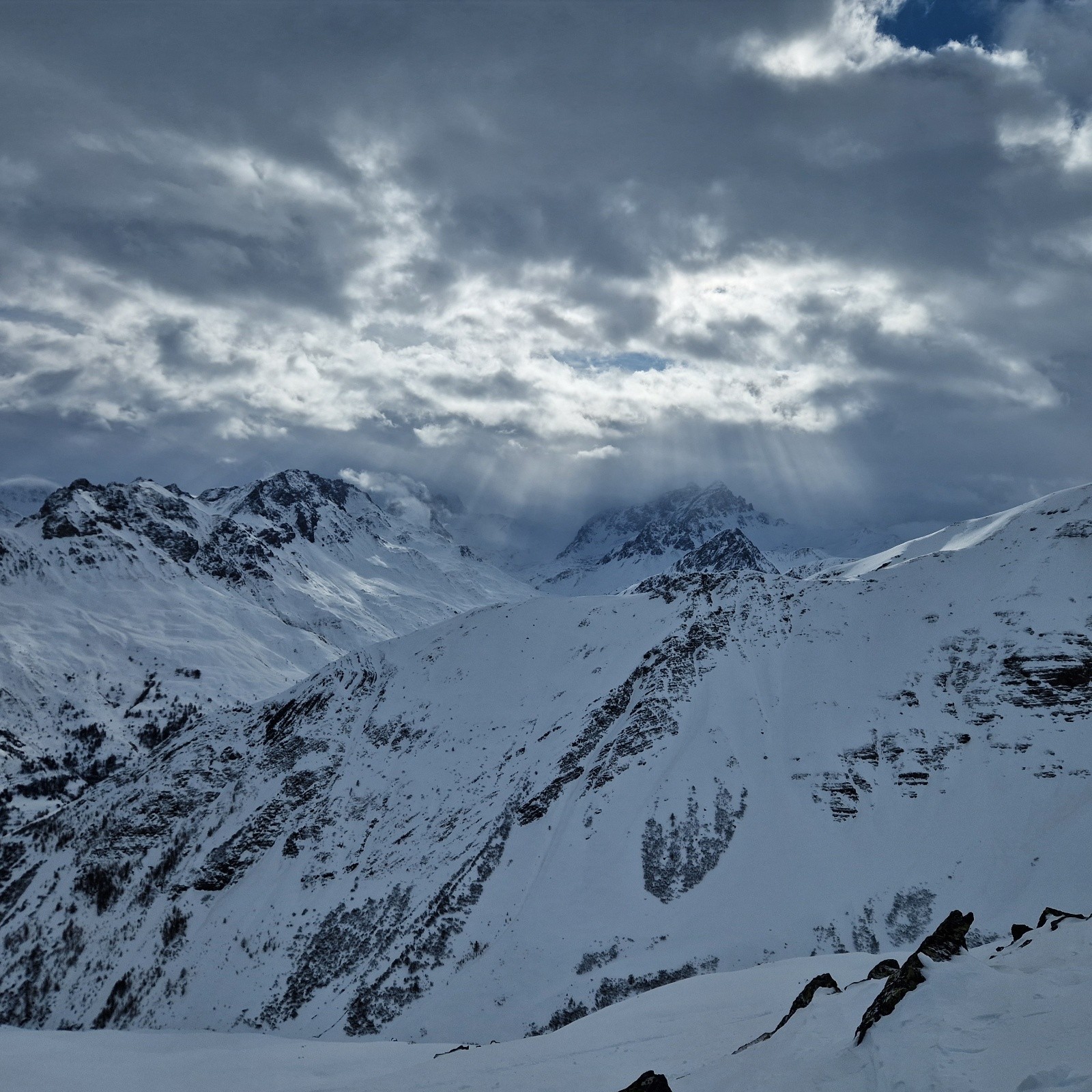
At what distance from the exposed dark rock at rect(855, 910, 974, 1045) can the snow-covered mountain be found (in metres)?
38.8

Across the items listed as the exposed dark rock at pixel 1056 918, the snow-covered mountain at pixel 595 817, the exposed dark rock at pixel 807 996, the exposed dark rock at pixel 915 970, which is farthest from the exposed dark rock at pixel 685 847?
the exposed dark rock at pixel 915 970

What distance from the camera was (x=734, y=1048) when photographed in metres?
26.9

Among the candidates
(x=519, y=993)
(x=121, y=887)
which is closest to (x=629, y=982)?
(x=519, y=993)

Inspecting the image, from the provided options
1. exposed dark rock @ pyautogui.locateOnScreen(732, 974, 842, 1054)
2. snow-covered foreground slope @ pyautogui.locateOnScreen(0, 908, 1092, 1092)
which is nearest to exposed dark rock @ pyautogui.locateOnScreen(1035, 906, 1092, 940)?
snow-covered foreground slope @ pyautogui.locateOnScreen(0, 908, 1092, 1092)

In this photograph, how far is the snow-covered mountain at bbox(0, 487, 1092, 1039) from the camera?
61688 mm

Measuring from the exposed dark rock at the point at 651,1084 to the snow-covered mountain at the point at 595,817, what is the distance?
132 feet

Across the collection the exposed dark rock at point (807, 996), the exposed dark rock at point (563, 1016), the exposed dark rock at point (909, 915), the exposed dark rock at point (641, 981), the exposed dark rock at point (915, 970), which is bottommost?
the exposed dark rock at point (563, 1016)

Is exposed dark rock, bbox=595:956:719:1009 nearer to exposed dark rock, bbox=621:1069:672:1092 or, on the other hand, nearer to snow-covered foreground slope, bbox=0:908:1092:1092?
snow-covered foreground slope, bbox=0:908:1092:1092

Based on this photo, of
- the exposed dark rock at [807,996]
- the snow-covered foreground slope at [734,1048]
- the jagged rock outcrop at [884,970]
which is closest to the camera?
the snow-covered foreground slope at [734,1048]

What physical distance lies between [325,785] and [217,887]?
15.4m

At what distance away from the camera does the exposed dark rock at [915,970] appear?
61.4ft

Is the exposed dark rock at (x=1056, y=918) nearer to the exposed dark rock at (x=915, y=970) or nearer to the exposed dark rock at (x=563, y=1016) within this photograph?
the exposed dark rock at (x=915, y=970)

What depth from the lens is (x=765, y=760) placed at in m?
77.7

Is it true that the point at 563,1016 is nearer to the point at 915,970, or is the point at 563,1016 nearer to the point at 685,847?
the point at 685,847
